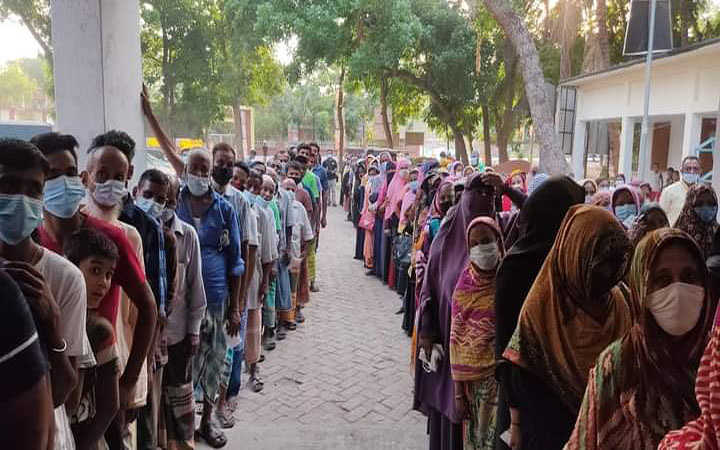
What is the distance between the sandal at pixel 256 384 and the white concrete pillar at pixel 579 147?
12.3 metres

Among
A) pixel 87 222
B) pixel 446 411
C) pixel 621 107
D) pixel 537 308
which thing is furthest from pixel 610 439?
pixel 621 107

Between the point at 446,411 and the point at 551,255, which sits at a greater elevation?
the point at 551,255

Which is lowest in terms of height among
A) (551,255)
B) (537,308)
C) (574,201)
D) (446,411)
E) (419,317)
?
(446,411)

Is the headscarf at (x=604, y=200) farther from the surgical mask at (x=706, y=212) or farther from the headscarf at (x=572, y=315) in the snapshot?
the headscarf at (x=572, y=315)

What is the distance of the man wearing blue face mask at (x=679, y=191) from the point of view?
644 cm

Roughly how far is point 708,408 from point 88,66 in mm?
4087

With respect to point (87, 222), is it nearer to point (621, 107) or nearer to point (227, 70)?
point (621, 107)

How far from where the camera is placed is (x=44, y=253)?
1915 mm

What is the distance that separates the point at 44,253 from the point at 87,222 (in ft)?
1.74

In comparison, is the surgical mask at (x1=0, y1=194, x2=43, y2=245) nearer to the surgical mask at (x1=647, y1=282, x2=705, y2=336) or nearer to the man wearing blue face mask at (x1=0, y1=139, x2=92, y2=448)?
the man wearing blue face mask at (x1=0, y1=139, x2=92, y2=448)

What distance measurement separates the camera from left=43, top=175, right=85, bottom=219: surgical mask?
231 cm

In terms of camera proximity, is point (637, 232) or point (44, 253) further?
point (637, 232)

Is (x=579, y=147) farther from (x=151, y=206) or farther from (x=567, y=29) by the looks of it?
(x=151, y=206)

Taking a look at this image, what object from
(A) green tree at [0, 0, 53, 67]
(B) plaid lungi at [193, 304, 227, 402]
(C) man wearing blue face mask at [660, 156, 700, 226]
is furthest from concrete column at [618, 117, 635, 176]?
(A) green tree at [0, 0, 53, 67]
